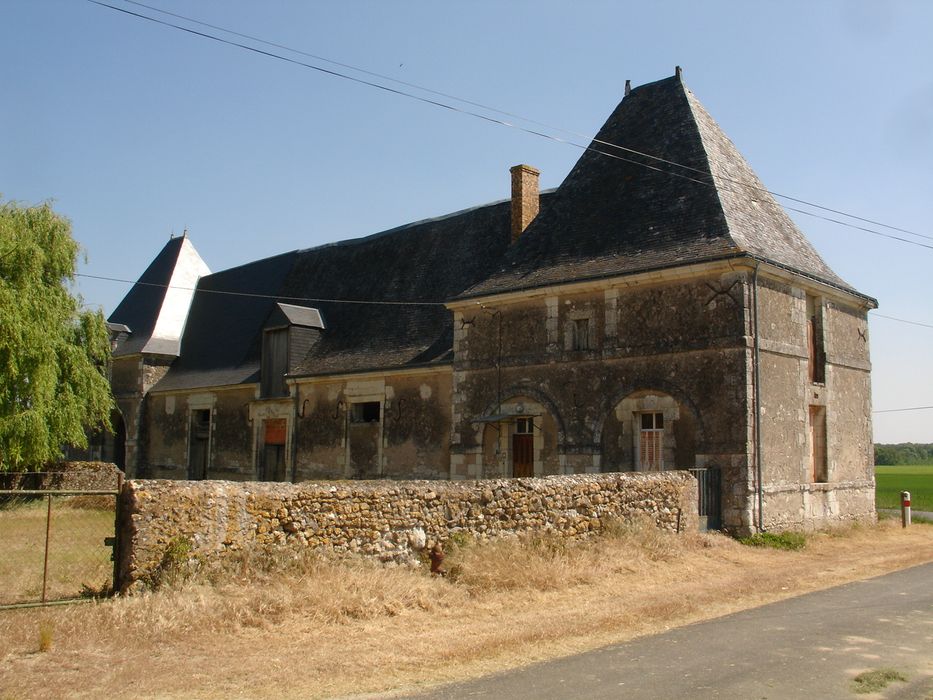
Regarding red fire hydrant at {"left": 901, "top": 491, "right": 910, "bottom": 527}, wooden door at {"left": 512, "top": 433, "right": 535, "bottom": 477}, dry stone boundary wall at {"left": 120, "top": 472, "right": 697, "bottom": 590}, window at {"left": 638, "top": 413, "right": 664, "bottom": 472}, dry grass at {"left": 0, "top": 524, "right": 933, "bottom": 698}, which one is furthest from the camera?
red fire hydrant at {"left": 901, "top": 491, "right": 910, "bottom": 527}

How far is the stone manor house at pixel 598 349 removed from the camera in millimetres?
15477

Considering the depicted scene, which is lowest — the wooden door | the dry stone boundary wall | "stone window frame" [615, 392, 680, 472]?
the dry stone boundary wall

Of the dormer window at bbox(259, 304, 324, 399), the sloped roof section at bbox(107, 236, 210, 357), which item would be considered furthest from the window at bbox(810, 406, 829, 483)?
the sloped roof section at bbox(107, 236, 210, 357)

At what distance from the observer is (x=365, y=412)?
71.2ft

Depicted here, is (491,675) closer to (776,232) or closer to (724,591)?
(724,591)

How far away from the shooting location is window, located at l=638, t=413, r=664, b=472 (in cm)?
1593

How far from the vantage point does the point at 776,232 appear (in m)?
17.8

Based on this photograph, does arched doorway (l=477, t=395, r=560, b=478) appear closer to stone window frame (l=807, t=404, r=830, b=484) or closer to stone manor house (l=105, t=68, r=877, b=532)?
stone manor house (l=105, t=68, r=877, b=532)

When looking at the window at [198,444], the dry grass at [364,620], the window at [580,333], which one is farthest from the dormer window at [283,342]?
the dry grass at [364,620]

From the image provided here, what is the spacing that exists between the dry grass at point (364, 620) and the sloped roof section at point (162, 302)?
21.6m

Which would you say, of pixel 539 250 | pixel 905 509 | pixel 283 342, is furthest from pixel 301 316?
pixel 905 509

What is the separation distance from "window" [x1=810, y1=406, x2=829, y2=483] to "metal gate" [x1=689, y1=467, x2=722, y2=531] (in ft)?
11.0

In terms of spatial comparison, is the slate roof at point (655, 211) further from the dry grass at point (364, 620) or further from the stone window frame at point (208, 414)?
the stone window frame at point (208, 414)

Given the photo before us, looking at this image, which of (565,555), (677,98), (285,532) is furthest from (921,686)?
(677,98)
